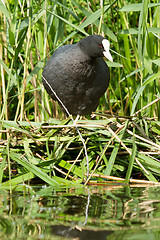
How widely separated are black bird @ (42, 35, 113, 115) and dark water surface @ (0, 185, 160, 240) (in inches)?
32.8

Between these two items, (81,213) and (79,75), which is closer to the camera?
(81,213)

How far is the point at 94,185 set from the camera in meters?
2.48

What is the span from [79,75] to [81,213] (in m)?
1.33

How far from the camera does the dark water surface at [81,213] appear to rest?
1.47 meters

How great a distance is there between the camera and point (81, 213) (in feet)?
5.74

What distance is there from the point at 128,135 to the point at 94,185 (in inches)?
19.8

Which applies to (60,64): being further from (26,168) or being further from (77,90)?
(26,168)

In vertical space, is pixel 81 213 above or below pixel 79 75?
below

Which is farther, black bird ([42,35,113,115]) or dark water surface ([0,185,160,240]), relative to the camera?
black bird ([42,35,113,115])

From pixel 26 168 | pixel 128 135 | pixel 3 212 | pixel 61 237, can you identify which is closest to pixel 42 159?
pixel 26 168

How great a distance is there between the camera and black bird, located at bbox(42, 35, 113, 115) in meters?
2.82

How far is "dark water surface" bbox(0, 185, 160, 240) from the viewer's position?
147 cm

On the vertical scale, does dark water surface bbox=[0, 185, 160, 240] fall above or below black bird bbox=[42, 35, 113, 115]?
below

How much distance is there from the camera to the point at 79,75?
288cm
